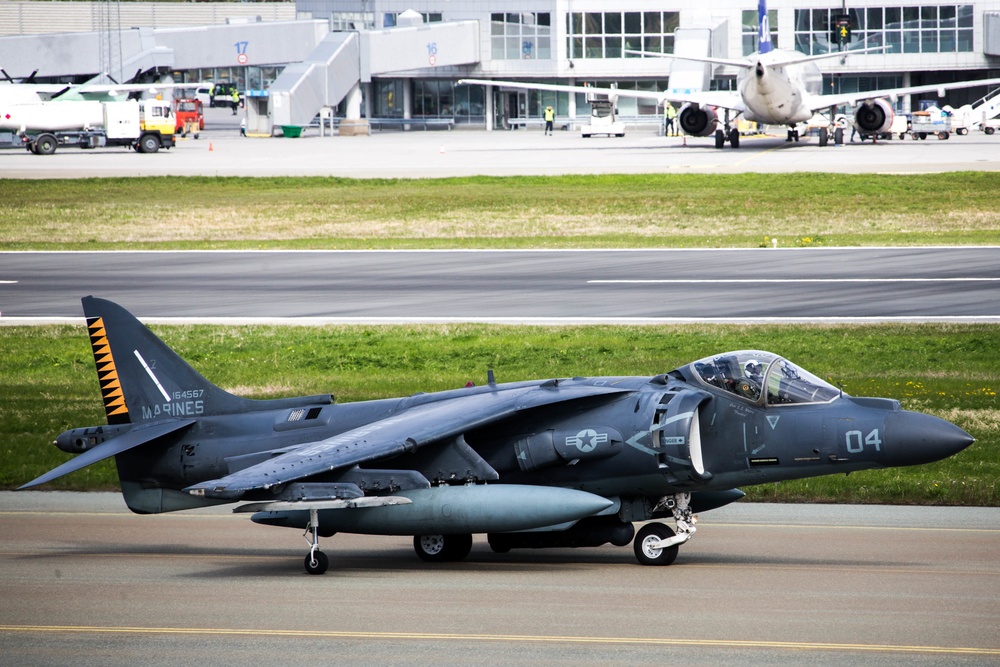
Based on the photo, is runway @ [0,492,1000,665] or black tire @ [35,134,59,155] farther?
black tire @ [35,134,59,155]

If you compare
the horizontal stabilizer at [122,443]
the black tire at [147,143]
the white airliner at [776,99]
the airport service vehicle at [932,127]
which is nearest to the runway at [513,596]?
the horizontal stabilizer at [122,443]

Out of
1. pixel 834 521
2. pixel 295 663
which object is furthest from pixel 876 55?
pixel 295 663

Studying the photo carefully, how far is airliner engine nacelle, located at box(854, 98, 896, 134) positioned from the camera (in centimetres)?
7825

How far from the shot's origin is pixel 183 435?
14.5 metres

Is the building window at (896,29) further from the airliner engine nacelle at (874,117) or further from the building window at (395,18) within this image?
the building window at (395,18)

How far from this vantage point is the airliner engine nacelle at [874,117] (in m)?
78.2

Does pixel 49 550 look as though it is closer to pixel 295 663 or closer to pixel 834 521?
pixel 295 663

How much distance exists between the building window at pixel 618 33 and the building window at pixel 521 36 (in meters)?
2.18

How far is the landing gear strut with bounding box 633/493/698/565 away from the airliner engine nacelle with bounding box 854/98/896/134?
69507 millimetres

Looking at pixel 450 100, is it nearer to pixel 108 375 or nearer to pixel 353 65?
pixel 353 65

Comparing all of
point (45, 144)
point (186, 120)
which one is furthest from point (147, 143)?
point (186, 120)

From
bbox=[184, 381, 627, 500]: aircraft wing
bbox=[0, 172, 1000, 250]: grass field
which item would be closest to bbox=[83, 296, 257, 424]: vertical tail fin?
bbox=[184, 381, 627, 500]: aircraft wing

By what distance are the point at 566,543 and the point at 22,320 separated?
21676mm

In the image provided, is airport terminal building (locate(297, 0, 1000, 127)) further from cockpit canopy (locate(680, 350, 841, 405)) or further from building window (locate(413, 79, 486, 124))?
cockpit canopy (locate(680, 350, 841, 405))
